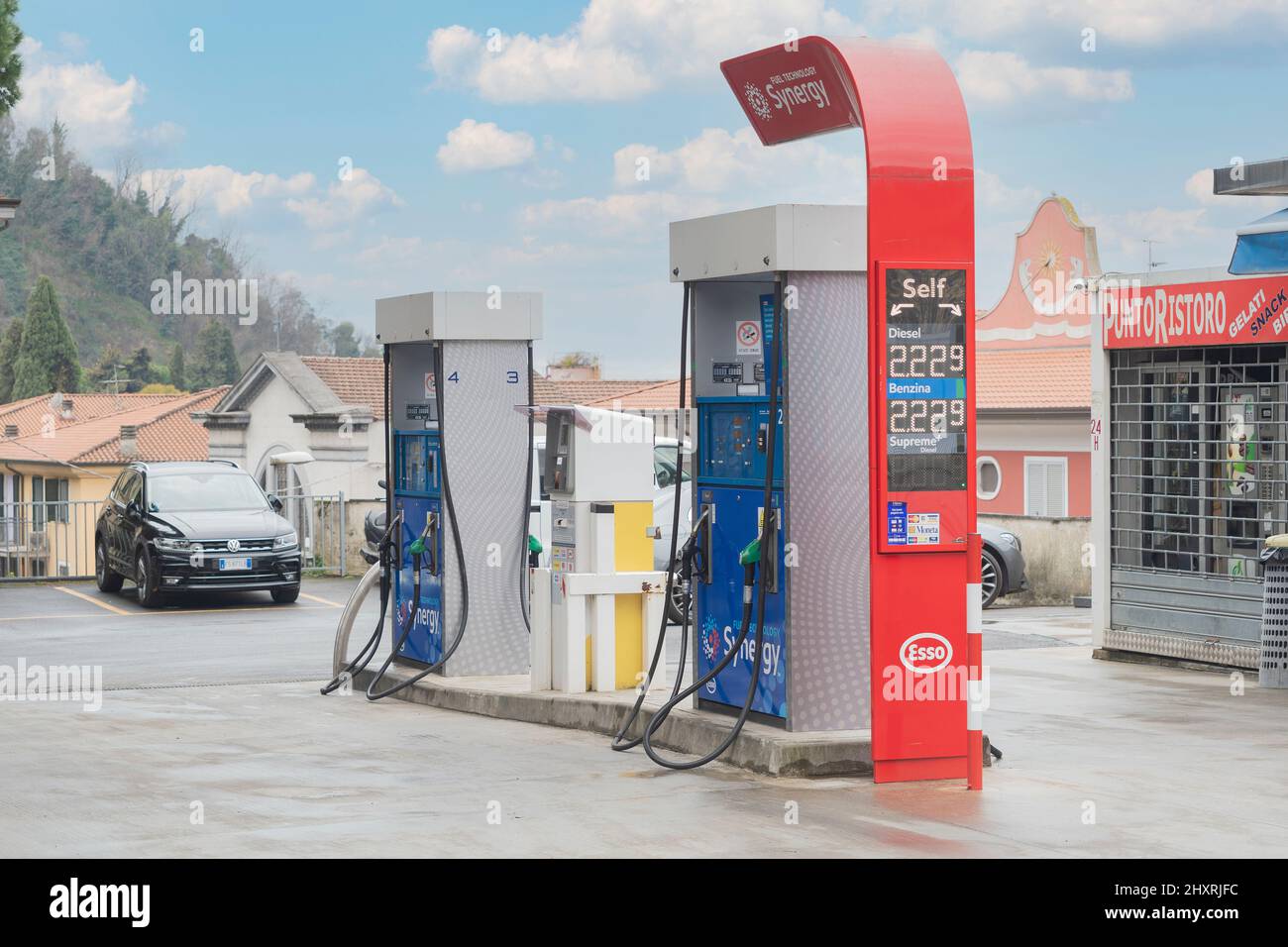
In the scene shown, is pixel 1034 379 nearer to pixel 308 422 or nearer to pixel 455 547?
pixel 308 422

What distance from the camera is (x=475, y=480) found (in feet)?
40.2

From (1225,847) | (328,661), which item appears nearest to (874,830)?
(1225,847)

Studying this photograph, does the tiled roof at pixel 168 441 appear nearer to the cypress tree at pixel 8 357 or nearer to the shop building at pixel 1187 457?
the cypress tree at pixel 8 357

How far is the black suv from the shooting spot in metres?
20.4

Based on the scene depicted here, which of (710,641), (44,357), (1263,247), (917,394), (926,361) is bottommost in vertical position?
(710,641)

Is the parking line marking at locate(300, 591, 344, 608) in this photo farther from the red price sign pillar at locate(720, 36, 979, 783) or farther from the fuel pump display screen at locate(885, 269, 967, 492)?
the fuel pump display screen at locate(885, 269, 967, 492)

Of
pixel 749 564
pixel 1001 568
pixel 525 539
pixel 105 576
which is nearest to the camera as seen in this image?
pixel 749 564

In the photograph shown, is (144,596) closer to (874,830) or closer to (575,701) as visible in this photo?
(575,701)

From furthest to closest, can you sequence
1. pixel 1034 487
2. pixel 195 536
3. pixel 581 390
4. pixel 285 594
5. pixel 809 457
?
pixel 581 390
pixel 1034 487
pixel 285 594
pixel 195 536
pixel 809 457

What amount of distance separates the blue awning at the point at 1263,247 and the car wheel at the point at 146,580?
44.1 ft

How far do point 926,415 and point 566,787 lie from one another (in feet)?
8.41

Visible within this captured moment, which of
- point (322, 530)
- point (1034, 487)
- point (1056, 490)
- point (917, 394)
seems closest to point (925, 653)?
point (917, 394)

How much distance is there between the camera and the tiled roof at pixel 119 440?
57312mm

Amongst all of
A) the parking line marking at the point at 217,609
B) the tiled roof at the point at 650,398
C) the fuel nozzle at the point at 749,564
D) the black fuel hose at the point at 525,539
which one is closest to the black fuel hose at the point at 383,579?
the black fuel hose at the point at 525,539
